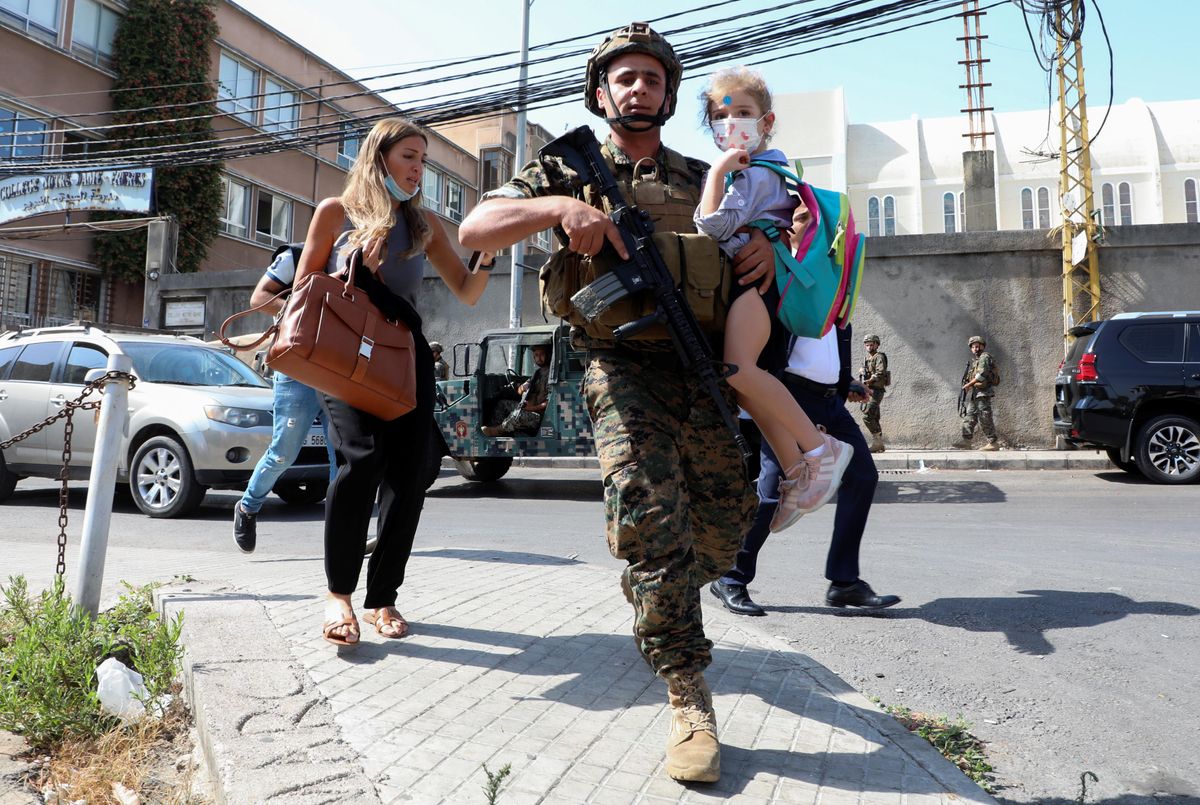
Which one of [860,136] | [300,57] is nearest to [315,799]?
[300,57]

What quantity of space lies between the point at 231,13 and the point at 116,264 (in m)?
8.80

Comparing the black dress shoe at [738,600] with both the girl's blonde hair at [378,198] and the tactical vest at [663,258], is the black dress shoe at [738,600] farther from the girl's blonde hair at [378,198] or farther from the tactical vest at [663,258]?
the girl's blonde hair at [378,198]

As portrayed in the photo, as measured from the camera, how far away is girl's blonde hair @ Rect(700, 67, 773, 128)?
2760 mm

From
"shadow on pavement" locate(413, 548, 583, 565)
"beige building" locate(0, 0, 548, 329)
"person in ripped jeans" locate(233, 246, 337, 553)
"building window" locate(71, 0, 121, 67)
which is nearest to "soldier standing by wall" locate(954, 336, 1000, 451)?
"shadow on pavement" locate(413, 548, 583, 565)

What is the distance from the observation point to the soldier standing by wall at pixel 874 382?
13086 millimetres

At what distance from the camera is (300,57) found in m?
28.6

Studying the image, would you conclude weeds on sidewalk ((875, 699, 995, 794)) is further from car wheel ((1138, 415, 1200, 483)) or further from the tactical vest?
car wheel ((1138, 415, 1200, 483))

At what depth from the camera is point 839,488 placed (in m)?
4.11

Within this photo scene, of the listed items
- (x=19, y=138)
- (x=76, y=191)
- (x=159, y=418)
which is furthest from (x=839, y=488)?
(x=19, y=138)

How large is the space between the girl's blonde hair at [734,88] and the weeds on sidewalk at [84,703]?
7.93ft

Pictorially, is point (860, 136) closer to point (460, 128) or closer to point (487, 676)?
point (460, 128)

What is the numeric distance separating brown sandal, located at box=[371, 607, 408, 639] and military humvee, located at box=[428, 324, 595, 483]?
587 cm

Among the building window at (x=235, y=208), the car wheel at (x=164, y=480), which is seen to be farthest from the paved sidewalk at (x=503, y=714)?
the building window at (x=235, y=208)

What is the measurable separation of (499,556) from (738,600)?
6.34ft
